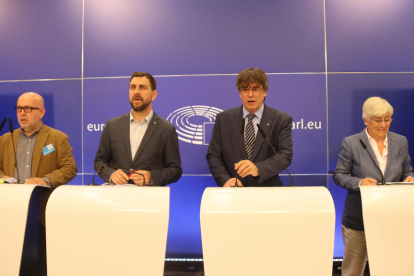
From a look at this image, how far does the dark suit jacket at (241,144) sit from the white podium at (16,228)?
3.59ft

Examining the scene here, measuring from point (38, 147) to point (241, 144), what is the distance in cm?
149

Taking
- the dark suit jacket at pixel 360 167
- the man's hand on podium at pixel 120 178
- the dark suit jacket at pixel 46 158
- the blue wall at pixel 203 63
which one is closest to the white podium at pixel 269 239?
the man's hand on podium at pixel 120 178

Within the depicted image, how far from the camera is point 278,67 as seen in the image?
3.45 metres

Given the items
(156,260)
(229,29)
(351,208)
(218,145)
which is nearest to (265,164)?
(218,145)

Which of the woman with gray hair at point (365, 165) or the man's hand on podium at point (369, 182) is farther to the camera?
the woman with gray hair at point (365, 165)

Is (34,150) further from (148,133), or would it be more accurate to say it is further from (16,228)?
(16,228)

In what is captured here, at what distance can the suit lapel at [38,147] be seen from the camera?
2.58 m

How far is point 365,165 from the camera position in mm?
2363

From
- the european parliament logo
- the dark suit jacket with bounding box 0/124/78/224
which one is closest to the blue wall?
the european parliament logo

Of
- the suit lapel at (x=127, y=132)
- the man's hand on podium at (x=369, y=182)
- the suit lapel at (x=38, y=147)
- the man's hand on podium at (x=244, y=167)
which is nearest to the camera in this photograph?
the man's hand on podium at (x=244, y=167)

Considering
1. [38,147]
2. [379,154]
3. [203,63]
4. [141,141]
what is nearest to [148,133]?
[141,141]

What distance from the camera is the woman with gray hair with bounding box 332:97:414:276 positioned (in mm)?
2258

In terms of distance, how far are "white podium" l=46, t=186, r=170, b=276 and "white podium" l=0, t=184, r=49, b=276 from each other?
0.13m

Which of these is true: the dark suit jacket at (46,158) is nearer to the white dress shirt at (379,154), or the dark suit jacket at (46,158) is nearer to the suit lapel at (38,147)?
the suit lapel at (38,147)
